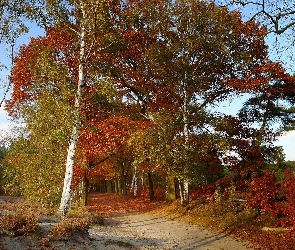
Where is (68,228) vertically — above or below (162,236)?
above

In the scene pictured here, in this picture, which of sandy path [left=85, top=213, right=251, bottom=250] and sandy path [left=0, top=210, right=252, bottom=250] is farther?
sandy path [left=85, top=213, right=251, bottom=250]

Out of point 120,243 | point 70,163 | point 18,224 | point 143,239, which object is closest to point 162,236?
point 143,239

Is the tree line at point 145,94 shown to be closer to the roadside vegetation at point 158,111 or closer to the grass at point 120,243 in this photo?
the roadside vegetation at point 158,111

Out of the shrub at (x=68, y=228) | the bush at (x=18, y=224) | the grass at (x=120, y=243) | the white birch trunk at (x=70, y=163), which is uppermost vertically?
the white birch trunk at (x=70, y=163)

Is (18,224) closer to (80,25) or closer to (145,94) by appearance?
(80,25)

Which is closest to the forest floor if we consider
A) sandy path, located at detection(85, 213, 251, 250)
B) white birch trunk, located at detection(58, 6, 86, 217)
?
sandy path, located at detection(85, 213, 251, 250)

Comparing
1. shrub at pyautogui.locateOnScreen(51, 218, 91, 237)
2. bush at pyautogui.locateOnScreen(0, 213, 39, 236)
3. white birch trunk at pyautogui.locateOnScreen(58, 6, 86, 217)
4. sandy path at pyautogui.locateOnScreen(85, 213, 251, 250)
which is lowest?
sandy path at pyautogui.locateOnScreen(85, 213, 251, 250)

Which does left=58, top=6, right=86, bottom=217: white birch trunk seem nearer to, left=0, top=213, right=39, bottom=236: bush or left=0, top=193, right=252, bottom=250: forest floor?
left=0, top=193, right=252, bottom=250: forest floor

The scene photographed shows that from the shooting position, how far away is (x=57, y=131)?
54.4ft

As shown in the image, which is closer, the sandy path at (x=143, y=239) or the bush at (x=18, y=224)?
the bush at (x=18, y=224)

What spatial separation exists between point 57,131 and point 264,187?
38.4ft

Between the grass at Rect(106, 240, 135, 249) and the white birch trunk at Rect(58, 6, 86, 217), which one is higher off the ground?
the white birch trunk at Rect(58, 6, 86, 217)

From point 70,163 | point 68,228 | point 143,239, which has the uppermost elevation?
point 70,163

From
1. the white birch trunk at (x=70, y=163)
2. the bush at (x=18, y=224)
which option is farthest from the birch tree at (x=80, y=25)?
the bush at (x=18, y=224)
